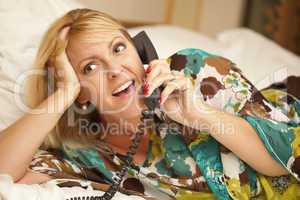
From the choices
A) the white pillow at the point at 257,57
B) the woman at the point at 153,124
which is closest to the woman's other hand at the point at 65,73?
the woman at the point at 153,124

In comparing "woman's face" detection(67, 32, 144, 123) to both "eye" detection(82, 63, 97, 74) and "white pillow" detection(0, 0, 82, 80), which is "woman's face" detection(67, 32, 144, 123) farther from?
"white pillow" detection(0, 0, 82, 80)

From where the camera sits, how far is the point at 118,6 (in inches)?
69.5

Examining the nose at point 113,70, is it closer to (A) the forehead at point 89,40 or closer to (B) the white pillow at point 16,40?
(A) the forehead at point 89,40

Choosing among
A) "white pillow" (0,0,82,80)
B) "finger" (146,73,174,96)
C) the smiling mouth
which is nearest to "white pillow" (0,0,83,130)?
"white pillow" (0,0,82,80)

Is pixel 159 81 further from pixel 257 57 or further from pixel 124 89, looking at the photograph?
pixel 257 57

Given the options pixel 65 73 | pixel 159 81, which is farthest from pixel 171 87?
pixel 65 73

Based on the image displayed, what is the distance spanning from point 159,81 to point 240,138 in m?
0.20

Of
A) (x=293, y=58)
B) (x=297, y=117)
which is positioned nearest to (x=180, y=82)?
(x=297, y=117)

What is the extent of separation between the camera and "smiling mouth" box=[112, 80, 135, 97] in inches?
36.7

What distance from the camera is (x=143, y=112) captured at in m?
0.97

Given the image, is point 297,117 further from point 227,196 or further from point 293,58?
point 293,58

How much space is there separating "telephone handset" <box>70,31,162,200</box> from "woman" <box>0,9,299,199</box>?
0.02 metres

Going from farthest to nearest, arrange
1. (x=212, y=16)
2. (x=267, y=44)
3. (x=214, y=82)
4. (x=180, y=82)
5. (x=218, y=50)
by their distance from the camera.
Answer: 1. (x=212, y=16)
2. (x=267, y=44)
3. (x=218, y=50)
4. (x=214, y=82)
5. (x=180, y=82)

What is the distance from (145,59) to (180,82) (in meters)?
0.15
